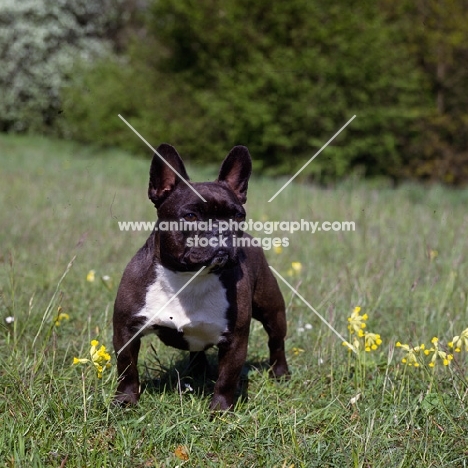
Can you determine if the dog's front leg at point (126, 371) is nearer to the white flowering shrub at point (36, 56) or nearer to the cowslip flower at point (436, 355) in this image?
the cowslip flower at point (436, 355)

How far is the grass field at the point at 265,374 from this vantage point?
301 centimetres

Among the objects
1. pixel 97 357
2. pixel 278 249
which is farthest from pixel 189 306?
pixel 278 249

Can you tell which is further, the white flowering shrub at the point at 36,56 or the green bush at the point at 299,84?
the white flowering shrub at the point at 36,56

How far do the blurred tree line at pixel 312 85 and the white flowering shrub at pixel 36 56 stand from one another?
444 centimetres

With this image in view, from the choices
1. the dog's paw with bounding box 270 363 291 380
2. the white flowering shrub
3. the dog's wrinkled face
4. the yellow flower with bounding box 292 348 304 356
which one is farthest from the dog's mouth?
the white flowering shrub

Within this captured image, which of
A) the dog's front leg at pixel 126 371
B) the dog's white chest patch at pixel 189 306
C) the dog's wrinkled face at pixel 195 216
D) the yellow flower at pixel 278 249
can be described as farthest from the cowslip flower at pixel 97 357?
the yellow flower at pixel 278 249

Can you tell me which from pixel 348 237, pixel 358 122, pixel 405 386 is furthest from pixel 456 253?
pixel 358 122

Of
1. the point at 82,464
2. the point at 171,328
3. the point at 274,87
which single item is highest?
the point at 274,87

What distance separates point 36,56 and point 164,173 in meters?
18.1

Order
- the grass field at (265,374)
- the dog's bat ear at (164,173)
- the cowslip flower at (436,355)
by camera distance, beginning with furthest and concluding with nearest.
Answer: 1. the dog's bat ear at (164,173)
2. the cowslip flower at (436,355)
3. the grass field at (265,374)

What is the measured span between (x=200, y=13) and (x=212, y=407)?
1197 centimetres

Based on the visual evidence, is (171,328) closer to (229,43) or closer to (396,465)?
(396,465)

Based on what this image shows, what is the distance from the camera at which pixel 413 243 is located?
22.8ft

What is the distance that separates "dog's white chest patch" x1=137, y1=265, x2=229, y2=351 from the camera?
3.35 meters
